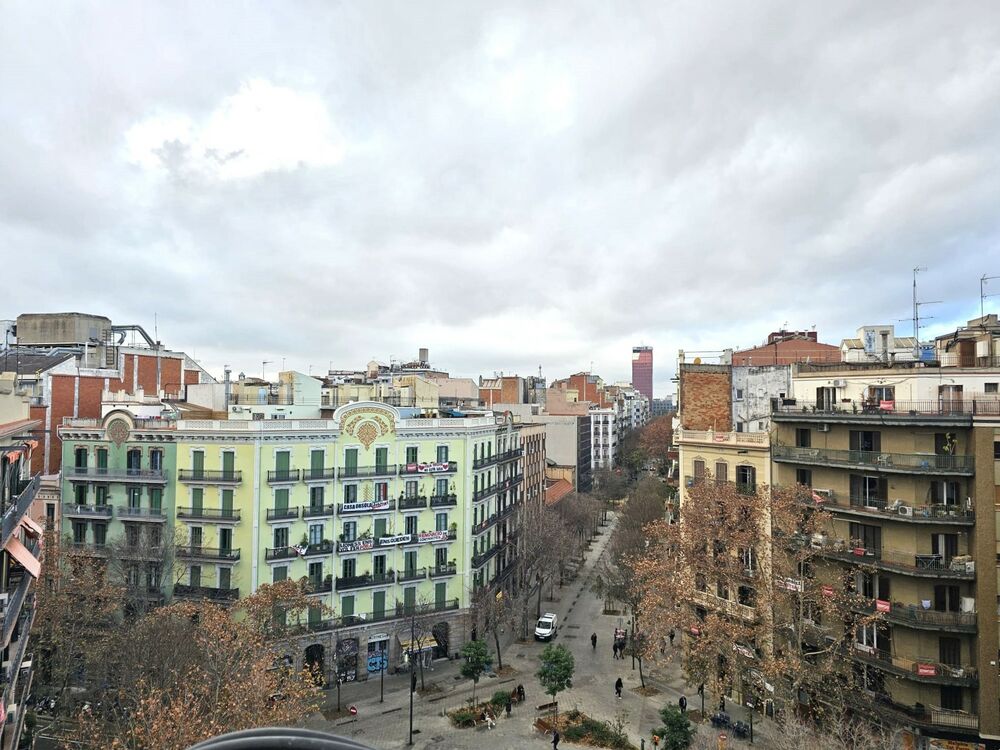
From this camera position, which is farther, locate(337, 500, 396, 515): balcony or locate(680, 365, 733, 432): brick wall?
locate(680, 365, 733, 432): brick wall

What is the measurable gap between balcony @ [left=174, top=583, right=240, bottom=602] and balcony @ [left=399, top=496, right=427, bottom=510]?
11.5 meters

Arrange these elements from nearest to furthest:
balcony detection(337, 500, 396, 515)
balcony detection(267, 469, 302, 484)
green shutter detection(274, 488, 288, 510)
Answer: balcony detection(267, 469, 302, 484) < green shutter detection(274, 488, 288, 510) < balcony detection(337, 500, 396, 515)

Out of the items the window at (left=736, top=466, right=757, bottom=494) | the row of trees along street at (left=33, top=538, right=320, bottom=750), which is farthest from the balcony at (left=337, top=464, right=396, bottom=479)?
the window at (left=736, top=466, right=757, bottom=494)

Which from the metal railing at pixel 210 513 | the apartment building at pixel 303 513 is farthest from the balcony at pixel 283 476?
the metal railing at pixel 210 513

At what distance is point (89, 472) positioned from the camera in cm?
3853

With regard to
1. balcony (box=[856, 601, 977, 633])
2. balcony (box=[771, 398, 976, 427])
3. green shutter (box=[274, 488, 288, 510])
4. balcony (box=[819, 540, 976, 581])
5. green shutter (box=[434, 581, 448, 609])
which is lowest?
green shutter (box=[434, 581, 448, 609])

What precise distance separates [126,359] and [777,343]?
179 feet

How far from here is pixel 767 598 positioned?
88.6 feet

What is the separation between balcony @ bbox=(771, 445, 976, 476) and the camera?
2628 centimetres

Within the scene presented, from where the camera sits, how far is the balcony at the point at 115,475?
3766cm

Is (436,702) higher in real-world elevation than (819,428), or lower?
lower

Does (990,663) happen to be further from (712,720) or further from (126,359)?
(126,359)

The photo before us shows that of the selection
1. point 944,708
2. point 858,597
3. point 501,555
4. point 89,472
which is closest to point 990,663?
point 944,708

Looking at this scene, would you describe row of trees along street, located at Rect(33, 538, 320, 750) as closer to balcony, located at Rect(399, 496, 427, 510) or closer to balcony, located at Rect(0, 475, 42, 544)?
balcony, located at Rect(0, 475, 42, 544)
